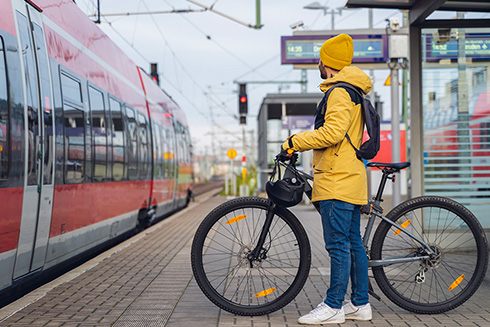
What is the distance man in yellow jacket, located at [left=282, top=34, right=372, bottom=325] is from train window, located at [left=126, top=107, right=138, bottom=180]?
699 cm

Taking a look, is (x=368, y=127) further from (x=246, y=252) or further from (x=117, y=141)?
(x=117, y=141)

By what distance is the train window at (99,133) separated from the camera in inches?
336

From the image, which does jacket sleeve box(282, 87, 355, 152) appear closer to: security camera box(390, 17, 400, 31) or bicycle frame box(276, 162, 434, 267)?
bicycle frame box(276, 162, 434, 267)

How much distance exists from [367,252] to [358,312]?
1.39ft

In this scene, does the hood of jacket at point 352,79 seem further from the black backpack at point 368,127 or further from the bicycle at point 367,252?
the bicycle at point 367,252

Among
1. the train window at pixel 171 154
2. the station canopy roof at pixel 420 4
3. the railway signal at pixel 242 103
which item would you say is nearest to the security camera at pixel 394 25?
the station canopy roof at pixel 420 4

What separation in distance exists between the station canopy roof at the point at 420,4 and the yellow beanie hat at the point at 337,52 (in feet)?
7.71

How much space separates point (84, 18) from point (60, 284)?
3816 millimetres

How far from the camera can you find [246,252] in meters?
4.63

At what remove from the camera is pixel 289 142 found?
14.6 ft

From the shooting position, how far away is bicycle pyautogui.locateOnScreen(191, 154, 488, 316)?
15.1 feet

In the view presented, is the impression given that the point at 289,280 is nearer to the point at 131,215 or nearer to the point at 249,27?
the point at 131,215

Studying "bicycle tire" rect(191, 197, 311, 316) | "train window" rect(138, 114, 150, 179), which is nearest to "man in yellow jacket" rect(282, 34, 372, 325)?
"bicycle tire" rect(191, 197, 311, 316)

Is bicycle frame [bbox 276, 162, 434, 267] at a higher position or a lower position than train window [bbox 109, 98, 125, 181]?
lower
